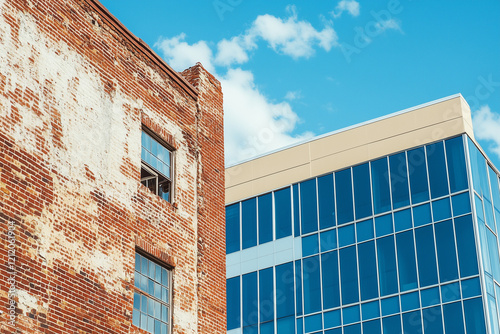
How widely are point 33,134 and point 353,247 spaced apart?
23.5 metres

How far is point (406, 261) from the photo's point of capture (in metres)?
33.0

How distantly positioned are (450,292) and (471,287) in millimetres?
802

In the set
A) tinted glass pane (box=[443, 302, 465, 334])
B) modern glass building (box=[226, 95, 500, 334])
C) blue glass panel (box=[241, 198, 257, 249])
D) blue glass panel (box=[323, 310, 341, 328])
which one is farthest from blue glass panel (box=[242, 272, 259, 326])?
tinted glass pane (box=[443, 302, 465, 334])

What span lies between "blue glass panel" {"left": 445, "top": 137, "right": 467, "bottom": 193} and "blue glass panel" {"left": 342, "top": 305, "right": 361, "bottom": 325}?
19.9 ft

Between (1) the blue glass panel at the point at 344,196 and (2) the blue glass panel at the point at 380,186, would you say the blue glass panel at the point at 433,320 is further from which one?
(1) the blue glass panel at the point at 344,196

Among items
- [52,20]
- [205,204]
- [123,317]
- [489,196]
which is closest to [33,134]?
[52,20]

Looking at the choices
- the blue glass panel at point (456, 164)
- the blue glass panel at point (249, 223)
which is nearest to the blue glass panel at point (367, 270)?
the blue glass panel at point (456, 164)

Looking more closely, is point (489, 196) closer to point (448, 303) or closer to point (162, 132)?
point (448, 303)

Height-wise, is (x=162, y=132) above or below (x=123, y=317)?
above

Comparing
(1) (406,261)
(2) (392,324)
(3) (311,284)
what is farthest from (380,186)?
(2) (392,324)

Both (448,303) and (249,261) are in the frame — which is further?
(249,261)

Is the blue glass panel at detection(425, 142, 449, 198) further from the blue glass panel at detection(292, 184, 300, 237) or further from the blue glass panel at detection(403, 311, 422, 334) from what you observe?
the blue glass panel at detection(292, 184, 300, 237)

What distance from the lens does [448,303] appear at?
102ft

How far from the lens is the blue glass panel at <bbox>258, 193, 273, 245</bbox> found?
38250mm
